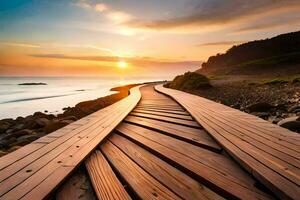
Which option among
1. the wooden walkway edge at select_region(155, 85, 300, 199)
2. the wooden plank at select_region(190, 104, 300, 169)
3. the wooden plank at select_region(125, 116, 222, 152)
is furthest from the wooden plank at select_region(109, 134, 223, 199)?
the wooden plank at select_region(190, 104, 300, 169)

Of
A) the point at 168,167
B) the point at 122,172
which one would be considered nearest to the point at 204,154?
the point at 168,167

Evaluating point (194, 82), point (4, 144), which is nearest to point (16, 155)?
point (4, 144)

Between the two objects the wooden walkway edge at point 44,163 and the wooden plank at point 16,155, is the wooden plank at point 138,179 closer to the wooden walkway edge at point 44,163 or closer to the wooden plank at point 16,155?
the wooden walkway edge at point 44,163

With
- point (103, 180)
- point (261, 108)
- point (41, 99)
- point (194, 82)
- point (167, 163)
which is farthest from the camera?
point (41, 99)

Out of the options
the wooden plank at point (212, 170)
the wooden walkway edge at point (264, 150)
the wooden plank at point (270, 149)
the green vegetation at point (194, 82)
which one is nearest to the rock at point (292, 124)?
the wooden walkway edge at point (264, 150)

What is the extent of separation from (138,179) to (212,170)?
0.80m

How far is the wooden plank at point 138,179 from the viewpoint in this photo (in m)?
1.99

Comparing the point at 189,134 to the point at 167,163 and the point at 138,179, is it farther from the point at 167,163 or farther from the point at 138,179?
the point at 138,179

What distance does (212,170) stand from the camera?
245 centimetres

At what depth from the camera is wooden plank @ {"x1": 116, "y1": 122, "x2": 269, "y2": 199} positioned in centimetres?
202

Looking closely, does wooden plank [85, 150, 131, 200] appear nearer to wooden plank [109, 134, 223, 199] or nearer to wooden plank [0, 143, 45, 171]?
wooden plank [109, 134, 223, 199]

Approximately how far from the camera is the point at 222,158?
112 inches

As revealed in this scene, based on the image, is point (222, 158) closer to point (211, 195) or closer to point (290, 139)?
point (211, 195)

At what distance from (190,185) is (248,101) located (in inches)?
343
